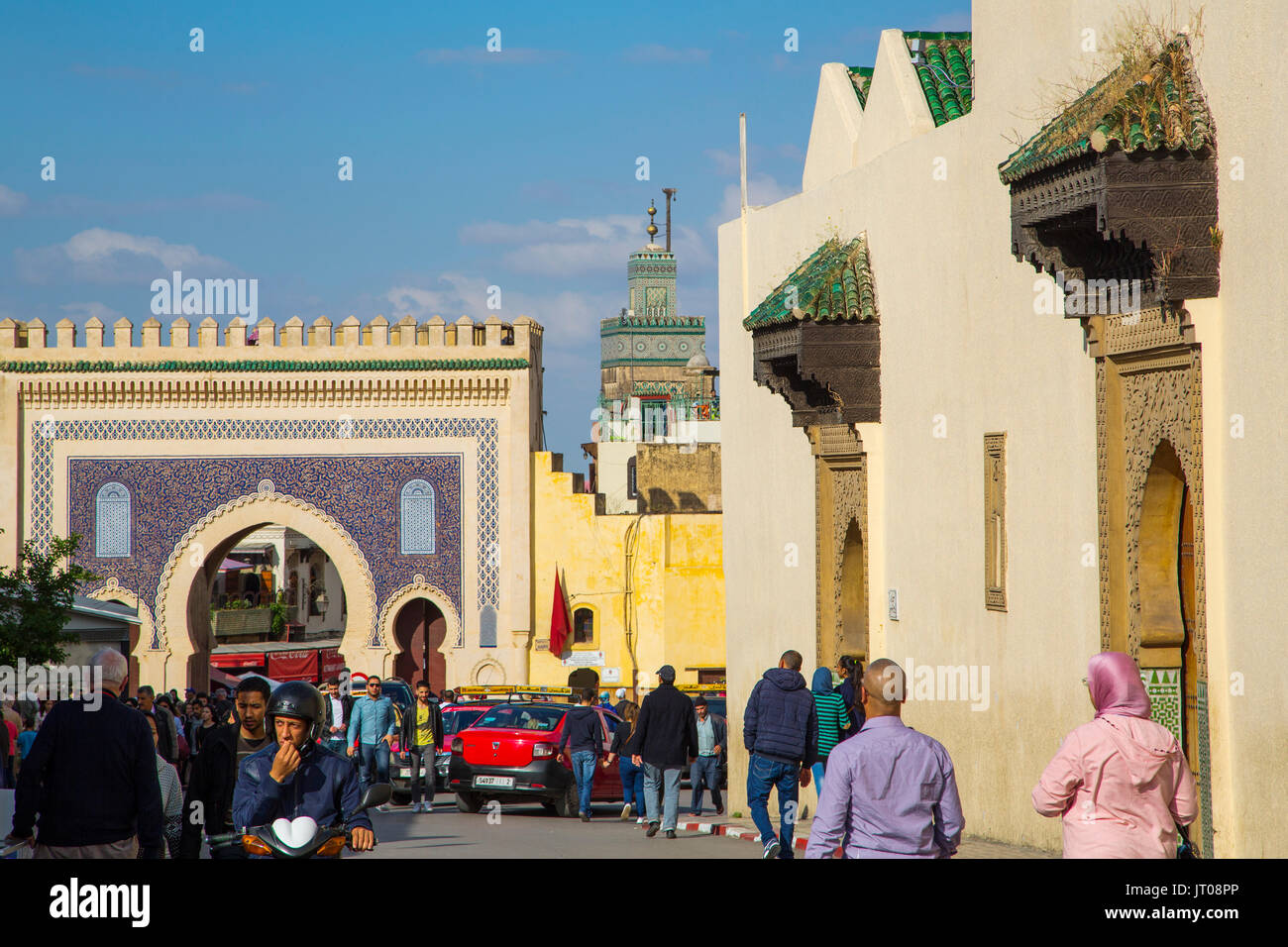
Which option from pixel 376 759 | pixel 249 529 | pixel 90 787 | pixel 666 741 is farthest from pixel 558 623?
pixel 90 787

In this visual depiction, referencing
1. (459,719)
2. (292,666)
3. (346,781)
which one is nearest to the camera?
(346,781)

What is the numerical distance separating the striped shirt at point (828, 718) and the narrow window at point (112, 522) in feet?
78.3

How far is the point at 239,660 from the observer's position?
4631 centimetres

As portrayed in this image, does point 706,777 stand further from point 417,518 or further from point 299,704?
point 417,518

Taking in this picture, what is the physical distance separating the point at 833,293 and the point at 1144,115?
220 inches

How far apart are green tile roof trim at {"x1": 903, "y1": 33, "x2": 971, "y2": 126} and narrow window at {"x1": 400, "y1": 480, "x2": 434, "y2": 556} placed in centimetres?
1930

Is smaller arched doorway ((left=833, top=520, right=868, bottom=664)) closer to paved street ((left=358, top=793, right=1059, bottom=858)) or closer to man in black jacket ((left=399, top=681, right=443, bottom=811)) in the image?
paved street ((left=358, top=793, right=1059, bottom=858))

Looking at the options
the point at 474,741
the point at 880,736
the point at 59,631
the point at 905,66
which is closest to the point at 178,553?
the point at 59,631

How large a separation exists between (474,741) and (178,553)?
681 inches

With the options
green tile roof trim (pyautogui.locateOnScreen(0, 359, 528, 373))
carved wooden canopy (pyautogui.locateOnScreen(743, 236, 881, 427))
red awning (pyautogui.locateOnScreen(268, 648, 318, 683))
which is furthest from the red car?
red awning (pyautogui.locateOnScreen(268, 648, 318, 683))

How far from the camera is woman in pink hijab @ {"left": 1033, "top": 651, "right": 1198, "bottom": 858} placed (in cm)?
587

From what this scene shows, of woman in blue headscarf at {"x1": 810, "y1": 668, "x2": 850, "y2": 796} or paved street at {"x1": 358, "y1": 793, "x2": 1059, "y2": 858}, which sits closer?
woman in blue headscarf at {"x1": 810, "y1": 668, "x2": 850, "y2": 796}

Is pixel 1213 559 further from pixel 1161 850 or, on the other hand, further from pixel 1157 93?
pixel 1161 850

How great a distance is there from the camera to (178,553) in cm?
3297
